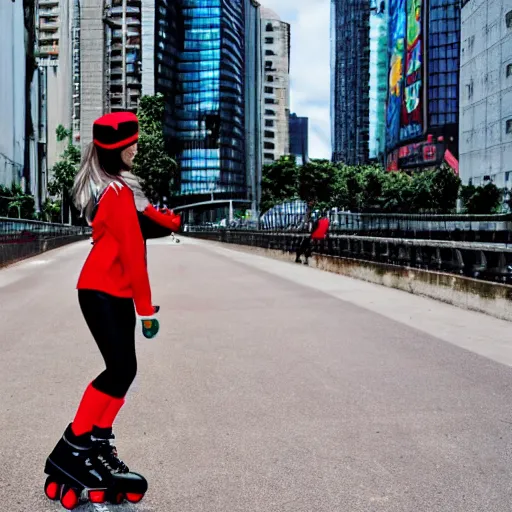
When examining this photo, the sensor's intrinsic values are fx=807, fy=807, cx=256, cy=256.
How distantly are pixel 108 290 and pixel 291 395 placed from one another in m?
3.00

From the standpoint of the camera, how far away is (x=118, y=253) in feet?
11.7

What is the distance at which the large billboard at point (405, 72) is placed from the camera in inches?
5005

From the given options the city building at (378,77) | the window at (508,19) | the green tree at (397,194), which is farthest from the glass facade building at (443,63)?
the window at (508,19)

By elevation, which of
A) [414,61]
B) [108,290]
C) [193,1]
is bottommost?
[108,290]

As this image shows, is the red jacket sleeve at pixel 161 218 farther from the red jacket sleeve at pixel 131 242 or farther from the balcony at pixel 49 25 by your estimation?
the balcony at pixel 49 25

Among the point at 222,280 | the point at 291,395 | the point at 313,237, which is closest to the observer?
the point at 291,395

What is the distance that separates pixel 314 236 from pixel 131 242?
2324 cm

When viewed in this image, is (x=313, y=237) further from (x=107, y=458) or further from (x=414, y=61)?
(x=414, y=61)

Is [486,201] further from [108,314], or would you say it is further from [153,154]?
[108,314]

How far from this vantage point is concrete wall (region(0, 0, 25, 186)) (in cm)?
9262

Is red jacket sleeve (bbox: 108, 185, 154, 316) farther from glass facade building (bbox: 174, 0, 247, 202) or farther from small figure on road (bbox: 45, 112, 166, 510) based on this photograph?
glass facade building (bbox: 174, 0, 247, 202)

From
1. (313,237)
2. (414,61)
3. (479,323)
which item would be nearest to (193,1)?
(414,61)

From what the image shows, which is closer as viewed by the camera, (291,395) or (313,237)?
(291,395)

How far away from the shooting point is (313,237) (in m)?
26.7
